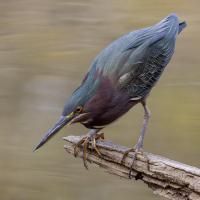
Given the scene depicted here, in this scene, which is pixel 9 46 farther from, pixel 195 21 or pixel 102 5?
pixel 195 21

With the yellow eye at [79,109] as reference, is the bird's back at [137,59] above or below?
above

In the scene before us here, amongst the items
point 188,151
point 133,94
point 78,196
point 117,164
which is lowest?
point 78,196

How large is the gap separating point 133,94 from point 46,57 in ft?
7.15

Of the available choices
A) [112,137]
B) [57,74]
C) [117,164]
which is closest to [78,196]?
[112,137]

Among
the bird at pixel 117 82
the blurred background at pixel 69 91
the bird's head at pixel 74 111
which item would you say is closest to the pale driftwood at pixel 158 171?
the bird at pixel 117 82

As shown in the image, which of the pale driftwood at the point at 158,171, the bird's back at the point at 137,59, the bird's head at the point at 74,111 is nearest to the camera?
the pale driftwood at the point at 158,171

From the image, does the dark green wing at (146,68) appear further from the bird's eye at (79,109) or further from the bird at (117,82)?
the bird's eye at (79,109)

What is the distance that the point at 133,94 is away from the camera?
11.9ft

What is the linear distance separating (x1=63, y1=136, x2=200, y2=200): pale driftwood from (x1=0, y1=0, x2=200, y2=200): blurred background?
1426mm

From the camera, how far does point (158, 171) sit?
11.3 feet

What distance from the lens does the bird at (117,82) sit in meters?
3.52

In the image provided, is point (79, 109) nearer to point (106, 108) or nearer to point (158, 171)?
point (106, 108)

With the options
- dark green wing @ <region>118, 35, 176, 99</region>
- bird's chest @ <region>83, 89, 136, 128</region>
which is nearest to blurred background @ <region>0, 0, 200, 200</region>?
dark green wing @ <region>118, 35, 176, 99</region>

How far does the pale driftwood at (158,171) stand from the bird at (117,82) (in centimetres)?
4
